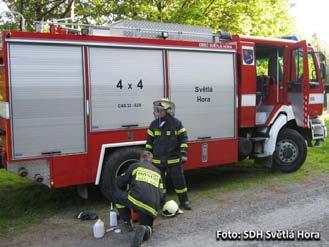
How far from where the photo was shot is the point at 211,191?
8.54 meters

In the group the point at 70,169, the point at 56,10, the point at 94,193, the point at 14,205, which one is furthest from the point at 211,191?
the point at 56,10

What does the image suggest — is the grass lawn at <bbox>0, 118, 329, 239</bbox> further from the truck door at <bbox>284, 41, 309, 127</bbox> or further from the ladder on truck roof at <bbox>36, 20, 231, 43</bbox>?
the ladder on truck roof at <bbox>36, 20, 231, 43</bbox>

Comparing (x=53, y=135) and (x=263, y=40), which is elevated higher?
(x=263, y=40)

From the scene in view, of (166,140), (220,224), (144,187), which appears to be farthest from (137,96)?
(220,224)

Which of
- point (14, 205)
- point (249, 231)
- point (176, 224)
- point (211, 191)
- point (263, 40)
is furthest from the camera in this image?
point (263, 40)

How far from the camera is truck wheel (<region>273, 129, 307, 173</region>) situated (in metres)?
9.81

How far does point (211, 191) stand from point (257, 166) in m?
2.78

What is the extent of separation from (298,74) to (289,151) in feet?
5.21

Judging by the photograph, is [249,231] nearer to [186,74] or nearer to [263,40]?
[186,74]

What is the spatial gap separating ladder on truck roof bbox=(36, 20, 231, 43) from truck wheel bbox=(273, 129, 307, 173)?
244 cm

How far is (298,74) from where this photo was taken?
10016 mm

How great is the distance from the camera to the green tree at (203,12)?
1705cm

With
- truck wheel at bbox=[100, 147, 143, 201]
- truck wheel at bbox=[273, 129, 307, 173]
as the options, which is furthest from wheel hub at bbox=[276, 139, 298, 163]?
truck wheel at bbox=[100, 147, 143, 201]

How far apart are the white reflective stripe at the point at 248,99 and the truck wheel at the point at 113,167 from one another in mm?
2571
